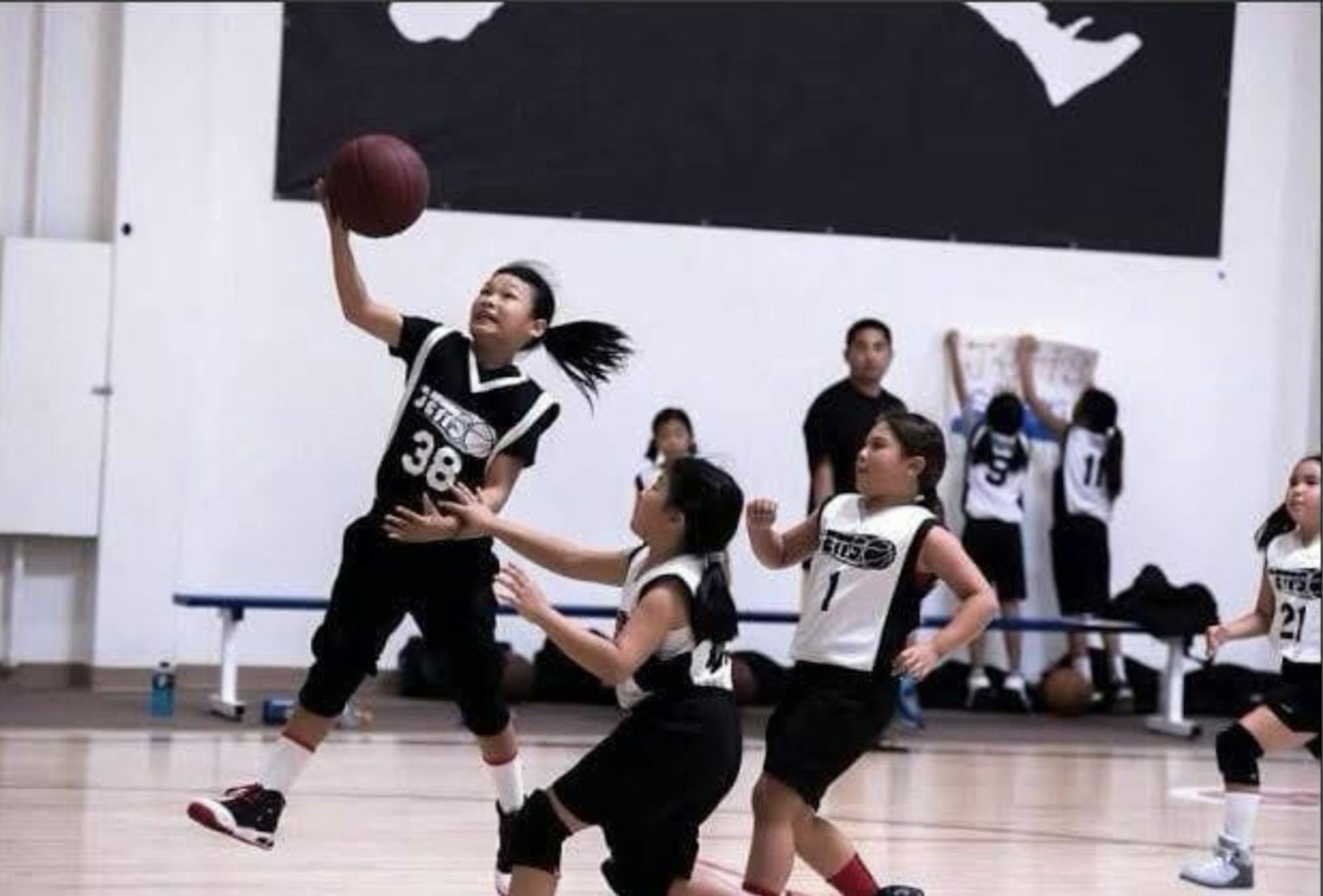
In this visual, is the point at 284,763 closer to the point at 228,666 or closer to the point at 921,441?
the point at 921,441

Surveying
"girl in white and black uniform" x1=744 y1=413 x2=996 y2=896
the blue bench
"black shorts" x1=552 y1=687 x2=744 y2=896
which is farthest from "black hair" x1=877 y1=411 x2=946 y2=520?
the blue bench

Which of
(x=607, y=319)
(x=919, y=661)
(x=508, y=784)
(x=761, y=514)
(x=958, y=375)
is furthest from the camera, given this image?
(x=958, y=375)

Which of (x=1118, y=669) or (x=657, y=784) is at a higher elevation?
(x=657, y=784)

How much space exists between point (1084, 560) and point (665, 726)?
749 cm

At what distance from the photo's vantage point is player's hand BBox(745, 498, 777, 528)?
17.7ft

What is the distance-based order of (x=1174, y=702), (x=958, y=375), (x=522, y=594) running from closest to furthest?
(x=522, y=594), (x=1174, y=702), (x=958, y=375)

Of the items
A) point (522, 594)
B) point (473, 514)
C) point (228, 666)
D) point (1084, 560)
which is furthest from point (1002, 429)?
point (522, 594)

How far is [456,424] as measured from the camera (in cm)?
589

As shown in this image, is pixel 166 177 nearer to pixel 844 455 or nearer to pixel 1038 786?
pixel 844 455

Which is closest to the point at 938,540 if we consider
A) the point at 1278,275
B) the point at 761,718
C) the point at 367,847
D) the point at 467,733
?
the point at 367,847

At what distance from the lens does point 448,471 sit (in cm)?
586

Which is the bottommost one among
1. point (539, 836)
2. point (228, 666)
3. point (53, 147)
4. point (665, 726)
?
point (228, 666)

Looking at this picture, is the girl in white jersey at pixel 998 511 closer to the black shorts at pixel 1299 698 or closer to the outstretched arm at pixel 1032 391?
the outstretched arm at pixel 1032 391

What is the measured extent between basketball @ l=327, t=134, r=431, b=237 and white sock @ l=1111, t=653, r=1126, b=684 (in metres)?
7.02
